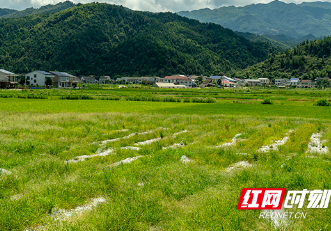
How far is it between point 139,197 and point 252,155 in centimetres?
707

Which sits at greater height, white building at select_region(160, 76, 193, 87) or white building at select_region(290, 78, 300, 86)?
white building at select_region(290, 78, 300, 86)

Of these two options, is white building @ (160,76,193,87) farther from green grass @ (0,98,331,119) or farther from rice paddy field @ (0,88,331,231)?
rice paddy field @ (0,88,331,231)

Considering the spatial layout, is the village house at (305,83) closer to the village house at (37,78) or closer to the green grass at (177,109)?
the green grass at (177,109)

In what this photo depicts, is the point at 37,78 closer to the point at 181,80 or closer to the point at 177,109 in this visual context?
the point at 181,80

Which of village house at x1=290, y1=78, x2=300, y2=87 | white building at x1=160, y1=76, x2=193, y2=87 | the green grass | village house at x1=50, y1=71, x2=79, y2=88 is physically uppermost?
village house at x1=290, y1=78, x2=300, y2=87

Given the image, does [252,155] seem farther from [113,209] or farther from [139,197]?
[113,209]

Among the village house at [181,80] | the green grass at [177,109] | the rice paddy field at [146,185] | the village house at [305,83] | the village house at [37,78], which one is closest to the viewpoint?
the rice paddy field at [146,185]

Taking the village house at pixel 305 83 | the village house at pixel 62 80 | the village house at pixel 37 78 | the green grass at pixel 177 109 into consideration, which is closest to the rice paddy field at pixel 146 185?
the green grass at pixel 177 109

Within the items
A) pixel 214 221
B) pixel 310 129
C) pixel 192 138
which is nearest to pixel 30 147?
pixel 192 138

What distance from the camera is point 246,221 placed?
594 cm

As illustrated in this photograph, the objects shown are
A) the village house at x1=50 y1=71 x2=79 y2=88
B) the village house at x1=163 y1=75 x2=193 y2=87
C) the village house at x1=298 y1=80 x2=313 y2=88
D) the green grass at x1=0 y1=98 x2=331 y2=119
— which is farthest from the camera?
the village house at x1=163 y1=75 x2=193 y2=87

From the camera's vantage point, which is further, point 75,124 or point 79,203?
point 75,124

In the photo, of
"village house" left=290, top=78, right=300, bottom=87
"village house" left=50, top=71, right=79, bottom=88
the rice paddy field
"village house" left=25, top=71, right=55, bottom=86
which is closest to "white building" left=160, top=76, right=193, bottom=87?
"village house" left=290, top=78, right=300, bottom=87

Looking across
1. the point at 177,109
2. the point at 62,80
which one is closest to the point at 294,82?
the point at 62,80
